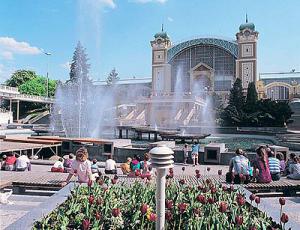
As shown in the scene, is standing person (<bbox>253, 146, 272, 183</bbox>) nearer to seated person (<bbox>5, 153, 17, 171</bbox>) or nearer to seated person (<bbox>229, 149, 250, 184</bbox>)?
seated person (<bbox>229, 149, 250, 184</bbox>)

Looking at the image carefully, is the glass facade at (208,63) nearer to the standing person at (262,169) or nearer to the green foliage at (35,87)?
the green foliage at (35,87)

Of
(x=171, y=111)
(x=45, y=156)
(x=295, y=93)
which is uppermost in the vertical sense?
(x=295, y=93)

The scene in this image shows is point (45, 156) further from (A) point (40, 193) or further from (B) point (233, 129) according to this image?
(B) point (233, 129)

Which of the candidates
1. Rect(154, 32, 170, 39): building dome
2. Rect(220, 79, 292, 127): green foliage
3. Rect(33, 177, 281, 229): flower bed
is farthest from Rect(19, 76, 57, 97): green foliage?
Rect(33, 177, 281, 229): flower bed

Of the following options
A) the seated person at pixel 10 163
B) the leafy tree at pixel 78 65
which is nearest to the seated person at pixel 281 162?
the seated person at pixel 10 163

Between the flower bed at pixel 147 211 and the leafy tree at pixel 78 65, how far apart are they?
5542 cm

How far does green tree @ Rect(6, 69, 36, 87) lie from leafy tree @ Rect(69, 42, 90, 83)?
65.7 feet

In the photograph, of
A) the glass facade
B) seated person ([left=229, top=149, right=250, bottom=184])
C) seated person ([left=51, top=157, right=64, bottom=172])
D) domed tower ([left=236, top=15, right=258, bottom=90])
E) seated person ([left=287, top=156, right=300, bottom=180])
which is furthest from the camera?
the glass facade

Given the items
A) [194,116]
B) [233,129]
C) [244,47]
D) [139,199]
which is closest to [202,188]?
[139,199]

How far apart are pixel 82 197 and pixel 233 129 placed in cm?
3802

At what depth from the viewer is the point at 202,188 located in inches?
212

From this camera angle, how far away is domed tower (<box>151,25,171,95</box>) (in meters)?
78.4

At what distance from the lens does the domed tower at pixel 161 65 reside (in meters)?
78.4

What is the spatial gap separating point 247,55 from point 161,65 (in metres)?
19.6
